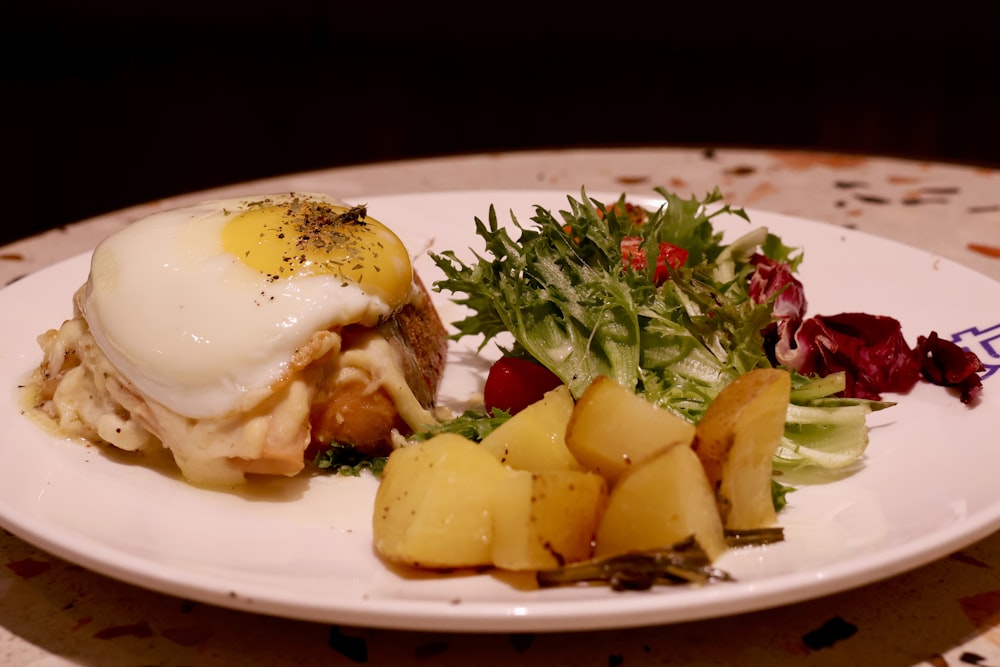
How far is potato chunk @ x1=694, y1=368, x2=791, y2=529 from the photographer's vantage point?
201 cm

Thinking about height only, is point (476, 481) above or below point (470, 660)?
above

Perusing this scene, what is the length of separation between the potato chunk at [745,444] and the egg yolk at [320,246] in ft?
3.28

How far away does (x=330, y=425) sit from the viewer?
2.59 metres

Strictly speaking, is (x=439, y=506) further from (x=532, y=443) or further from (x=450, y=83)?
(x=450, y=83)

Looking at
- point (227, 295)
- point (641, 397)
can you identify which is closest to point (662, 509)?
point (641, 397)

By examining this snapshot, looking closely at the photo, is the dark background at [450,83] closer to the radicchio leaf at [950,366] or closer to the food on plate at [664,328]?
the food on plate at [664,328]

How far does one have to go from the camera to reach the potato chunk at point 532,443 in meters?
2.21

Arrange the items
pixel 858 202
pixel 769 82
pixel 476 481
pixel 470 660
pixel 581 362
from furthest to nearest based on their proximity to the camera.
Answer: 1. pixel 769 82
2. pixel 858 202
3. pixel 581 362
4. pixel 476 481
5. pixel 470 660

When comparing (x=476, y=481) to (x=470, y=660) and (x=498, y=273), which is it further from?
(x=498, y=273)

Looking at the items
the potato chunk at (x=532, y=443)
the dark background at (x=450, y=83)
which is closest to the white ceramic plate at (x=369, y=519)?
the potato chunk at (x=532, y=443)

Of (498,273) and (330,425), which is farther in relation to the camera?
(498,273)

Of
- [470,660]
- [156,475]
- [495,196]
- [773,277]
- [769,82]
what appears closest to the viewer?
[470,660]

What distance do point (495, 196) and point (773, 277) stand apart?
125cm

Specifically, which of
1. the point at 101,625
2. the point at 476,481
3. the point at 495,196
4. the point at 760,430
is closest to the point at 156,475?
the point at 101,625
